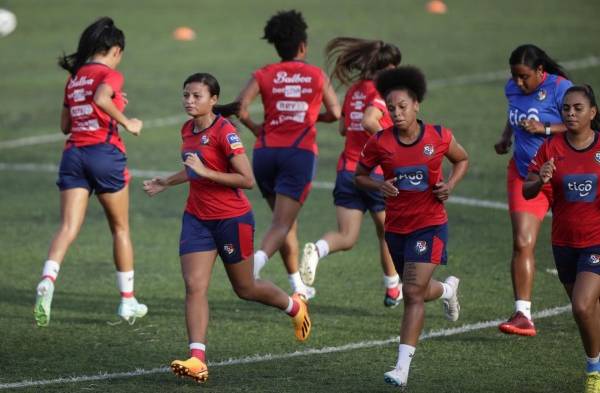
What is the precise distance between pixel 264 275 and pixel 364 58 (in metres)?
2.76

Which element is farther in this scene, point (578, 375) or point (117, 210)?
point (117, 210)

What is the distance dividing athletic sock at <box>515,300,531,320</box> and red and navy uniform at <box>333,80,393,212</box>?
176 centimetres


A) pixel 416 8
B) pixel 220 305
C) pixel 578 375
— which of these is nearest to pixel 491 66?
pixel 416 8

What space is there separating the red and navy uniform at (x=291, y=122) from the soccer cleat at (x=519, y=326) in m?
2.31

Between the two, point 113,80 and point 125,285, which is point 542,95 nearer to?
point 113,80

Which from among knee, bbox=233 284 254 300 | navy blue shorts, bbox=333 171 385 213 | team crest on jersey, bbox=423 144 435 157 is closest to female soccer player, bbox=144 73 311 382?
knee, bbox=233 284 254 300

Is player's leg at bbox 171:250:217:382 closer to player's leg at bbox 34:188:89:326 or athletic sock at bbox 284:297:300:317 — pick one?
athletic sock at bbox 284:297:300:317

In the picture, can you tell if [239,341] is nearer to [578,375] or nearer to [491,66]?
[578,375]

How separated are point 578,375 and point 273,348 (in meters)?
2.42

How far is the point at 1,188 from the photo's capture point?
705 inches

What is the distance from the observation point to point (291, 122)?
1172 cm

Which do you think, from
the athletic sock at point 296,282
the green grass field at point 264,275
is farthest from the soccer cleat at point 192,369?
the athletic sock at point 296,282

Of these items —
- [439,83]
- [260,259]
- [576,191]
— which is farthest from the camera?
[439,83]

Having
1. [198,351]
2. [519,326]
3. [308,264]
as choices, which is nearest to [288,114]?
[308,264]
